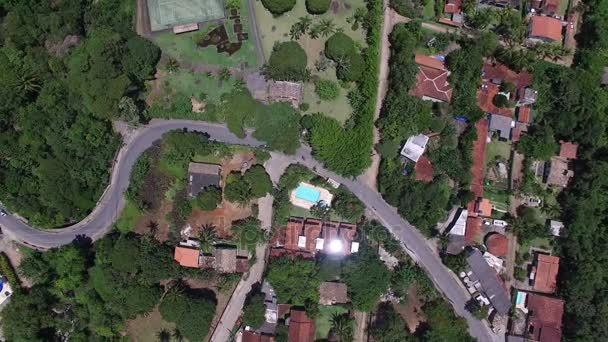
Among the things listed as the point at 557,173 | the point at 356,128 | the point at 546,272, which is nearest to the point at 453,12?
the point at 356,128

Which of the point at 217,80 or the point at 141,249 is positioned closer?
the point at 141,249

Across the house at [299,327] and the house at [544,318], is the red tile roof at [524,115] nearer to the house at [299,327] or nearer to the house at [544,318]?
the house at [544,318]

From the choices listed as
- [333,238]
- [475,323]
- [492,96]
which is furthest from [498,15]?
[475,323]

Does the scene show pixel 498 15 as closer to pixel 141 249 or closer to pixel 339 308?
pixel 339 308

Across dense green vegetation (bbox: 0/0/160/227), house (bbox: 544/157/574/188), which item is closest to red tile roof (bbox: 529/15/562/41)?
house (bbox: 544/157/574/188)

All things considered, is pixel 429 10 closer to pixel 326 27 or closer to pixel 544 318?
pixel 326 27

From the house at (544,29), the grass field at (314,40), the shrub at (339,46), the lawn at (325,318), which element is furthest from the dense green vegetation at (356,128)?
the house at (544,29)
